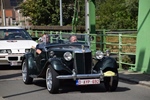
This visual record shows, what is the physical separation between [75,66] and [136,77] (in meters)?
3.44

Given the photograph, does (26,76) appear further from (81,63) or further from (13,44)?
(13,44)

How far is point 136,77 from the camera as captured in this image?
11820 millimetres

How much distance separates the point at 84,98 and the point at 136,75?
4259 mm

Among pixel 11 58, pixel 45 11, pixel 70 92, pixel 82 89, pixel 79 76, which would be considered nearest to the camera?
pixel 79 76

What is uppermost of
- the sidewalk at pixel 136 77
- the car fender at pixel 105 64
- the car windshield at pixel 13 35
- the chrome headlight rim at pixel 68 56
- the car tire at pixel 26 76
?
the car windshield at pixel 13 35

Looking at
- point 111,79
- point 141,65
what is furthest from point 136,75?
point 111,79

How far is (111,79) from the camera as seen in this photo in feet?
30.4

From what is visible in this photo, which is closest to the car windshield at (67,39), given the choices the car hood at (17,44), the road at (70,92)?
the road at (70,92)

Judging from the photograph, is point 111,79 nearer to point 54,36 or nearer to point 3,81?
point 54,36

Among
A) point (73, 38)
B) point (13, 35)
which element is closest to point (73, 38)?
point (73, 38)

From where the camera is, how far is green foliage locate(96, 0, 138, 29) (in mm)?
47875

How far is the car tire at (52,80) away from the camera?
8.81 m

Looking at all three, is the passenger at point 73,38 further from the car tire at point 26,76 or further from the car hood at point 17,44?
the car hood at point 17,44

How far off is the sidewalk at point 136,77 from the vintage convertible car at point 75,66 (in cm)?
172
